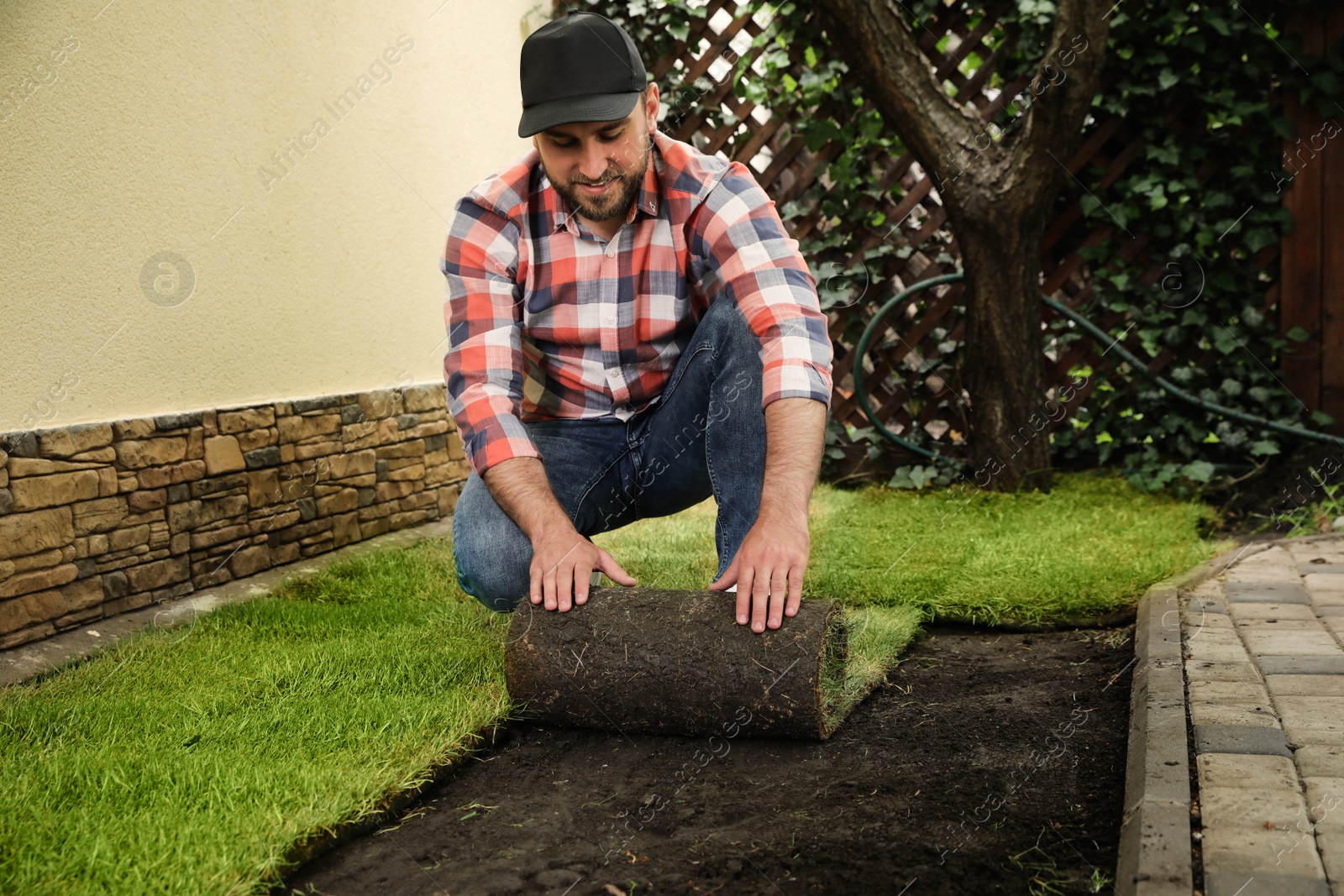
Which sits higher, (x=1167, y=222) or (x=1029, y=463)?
(x=1167, y=222)

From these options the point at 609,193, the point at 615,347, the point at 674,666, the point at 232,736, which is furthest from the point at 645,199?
the point at 232,736

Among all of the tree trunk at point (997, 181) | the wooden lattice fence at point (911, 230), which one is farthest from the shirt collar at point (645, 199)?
Result: the wooden lattice fence at point (911, 230)

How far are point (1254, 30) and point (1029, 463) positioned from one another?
1.76 m

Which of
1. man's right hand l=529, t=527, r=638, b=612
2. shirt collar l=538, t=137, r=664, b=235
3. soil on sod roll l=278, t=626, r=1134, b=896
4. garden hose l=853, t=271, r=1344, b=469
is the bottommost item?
soil on sod roll l=278, t=626, r=1134, b=896

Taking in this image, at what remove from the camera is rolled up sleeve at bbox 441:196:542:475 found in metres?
1.97

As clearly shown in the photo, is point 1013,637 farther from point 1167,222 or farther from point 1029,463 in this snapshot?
point 1167,222

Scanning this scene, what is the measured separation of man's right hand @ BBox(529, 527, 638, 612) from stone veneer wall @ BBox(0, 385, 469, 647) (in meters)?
1.39

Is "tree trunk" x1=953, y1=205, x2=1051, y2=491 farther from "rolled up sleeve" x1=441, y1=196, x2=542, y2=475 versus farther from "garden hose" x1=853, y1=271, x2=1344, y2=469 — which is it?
"rolled up sleeve" x1=441, y1=196, x2=542, y2=475

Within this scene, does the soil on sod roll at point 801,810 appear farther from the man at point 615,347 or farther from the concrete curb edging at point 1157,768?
the man at point 615,347

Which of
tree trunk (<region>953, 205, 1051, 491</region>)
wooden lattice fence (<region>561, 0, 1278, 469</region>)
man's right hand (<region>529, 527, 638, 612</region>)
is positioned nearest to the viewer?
man's right hand (<region>529, 527, 638, 612</region>)

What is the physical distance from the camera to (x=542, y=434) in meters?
2.31

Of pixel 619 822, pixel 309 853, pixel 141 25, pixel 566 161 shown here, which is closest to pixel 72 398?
pixel 141 25

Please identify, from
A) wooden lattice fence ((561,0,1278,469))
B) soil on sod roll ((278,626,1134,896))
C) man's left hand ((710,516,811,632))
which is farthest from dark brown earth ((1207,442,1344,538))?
man's left hand ((710,516,811,632))

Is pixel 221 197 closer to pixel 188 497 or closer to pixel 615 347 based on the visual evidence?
pixel 188 497
